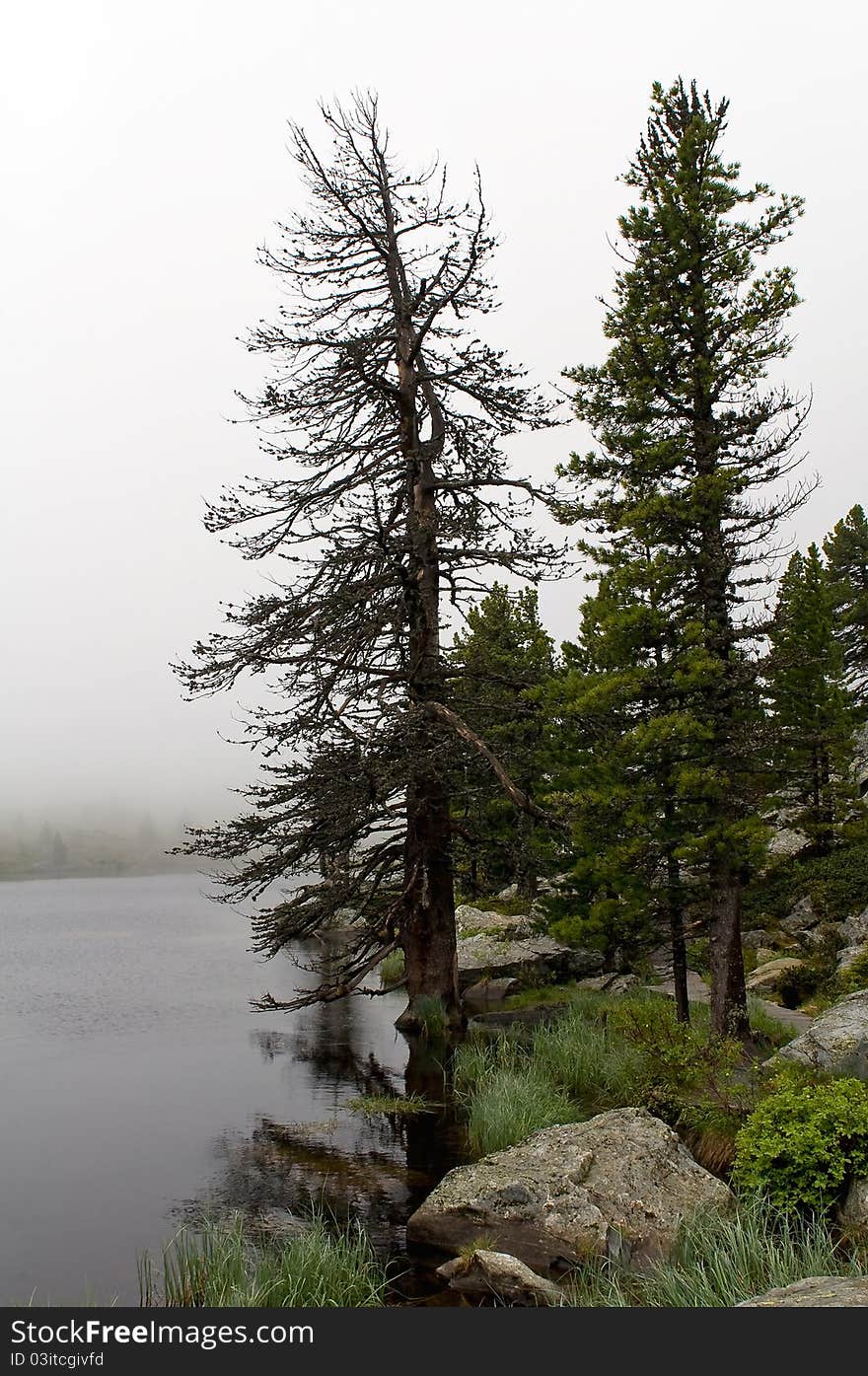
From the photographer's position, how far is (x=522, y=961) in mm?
26109

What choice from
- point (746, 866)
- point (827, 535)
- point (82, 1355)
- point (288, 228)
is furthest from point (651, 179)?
point (827, 535)

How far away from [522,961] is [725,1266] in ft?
63.6

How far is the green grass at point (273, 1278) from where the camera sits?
7.35 metres

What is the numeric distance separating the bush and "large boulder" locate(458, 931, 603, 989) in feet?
54.9

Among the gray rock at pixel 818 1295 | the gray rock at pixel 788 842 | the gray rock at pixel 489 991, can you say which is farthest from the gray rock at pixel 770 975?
the gray rock at pixel 818 1295

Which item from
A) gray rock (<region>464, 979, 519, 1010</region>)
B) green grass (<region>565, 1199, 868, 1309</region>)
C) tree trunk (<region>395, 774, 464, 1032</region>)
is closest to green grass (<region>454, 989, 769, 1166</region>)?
green grass (<region>565, 1199, 868, 1309</region>)

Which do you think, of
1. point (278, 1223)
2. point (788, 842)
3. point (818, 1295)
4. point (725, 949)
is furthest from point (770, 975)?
point (818, 1295)

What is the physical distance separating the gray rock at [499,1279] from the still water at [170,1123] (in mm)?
1172

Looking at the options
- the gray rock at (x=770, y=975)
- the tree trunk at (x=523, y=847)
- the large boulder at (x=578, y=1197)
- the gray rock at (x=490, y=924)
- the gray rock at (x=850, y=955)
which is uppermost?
the tree trunk at (x=523, y=847)

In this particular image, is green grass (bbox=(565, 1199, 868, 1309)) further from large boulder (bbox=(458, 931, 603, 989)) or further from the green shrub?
large boulder (bbox=(458, 931, 603, 989))

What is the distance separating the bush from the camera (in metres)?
8.27

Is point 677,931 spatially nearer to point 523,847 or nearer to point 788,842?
point 523,847

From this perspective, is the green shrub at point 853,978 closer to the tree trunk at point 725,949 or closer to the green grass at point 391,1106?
the tree trunk at point 725,949

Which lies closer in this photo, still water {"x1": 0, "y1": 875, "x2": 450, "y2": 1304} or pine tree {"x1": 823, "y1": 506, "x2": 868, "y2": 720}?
still water {"x1": 0, "y1": 875, "x2": 450, "y2": 1304}
